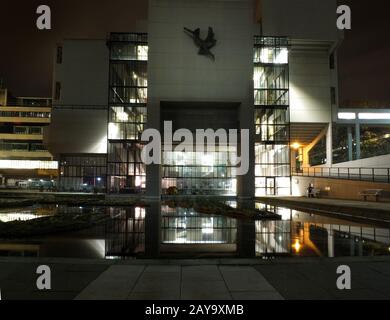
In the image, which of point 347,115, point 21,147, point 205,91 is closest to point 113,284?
point 205,91

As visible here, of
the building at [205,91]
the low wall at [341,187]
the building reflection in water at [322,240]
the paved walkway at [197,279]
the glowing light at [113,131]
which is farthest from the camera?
the glowing light at [113,131]

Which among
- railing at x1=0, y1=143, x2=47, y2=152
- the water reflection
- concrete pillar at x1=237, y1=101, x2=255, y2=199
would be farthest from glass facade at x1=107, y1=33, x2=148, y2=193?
railing at x1=0, y1=143, x2=47, y2=152

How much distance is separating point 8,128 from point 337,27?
314ft

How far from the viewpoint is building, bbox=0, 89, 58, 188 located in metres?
94.1

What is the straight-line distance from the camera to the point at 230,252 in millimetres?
9867

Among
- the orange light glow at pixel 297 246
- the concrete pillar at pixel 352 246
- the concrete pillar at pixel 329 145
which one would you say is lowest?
the orange light glow at pixel 297 246

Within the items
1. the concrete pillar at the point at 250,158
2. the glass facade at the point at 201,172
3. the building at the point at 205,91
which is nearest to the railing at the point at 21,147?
the building at the point at 205,91

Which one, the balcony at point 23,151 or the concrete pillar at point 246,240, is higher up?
the balcony at point 23,151

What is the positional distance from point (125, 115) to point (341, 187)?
31833 mm

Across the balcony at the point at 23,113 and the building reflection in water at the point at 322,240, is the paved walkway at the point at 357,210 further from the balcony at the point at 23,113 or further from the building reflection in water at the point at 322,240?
the balcony at the point at 23,113

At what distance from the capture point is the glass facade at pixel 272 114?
2025 inches

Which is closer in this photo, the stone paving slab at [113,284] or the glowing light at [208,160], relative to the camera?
the stone paving slab at [113,284]

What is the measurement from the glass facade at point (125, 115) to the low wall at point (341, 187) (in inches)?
935

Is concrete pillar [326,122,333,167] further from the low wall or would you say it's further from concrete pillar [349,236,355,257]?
concrete pillar [349,236,355,257]
